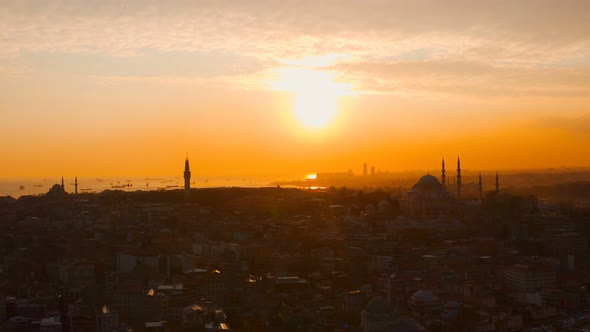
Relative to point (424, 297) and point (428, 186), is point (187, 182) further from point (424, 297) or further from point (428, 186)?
point (424, 297)

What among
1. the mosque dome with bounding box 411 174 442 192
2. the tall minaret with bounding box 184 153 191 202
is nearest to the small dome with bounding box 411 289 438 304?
the mosque dome with bounding box 411 174 442 192

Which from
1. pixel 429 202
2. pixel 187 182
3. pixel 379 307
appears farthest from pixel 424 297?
pixel 187 182

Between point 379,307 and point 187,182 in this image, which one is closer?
point 379,307

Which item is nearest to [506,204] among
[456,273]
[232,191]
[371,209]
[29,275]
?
[371,209]

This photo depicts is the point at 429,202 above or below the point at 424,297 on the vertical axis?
above

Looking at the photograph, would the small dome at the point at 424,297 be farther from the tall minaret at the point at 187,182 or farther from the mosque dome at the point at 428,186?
the tall minaret at the point at 187,182

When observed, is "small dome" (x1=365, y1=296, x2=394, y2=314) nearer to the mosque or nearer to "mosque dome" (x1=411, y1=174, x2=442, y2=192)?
the mosque

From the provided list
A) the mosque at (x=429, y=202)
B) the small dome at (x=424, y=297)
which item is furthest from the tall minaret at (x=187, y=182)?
the small dome at (x=424, y=297)

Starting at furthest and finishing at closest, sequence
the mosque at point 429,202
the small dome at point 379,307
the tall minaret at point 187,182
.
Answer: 1. the tall minaret at point 187,182
2. the mosque at point 429,202
3. the small dome at point 379,307
